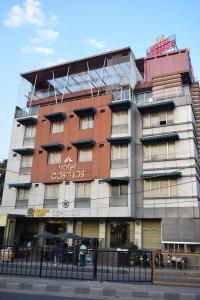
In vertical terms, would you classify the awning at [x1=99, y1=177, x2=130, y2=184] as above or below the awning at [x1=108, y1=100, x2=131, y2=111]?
below

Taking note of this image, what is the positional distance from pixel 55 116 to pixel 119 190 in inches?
440

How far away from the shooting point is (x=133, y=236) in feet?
89.3

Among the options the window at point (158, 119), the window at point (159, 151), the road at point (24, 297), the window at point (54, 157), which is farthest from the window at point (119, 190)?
the road at point (24, 297)

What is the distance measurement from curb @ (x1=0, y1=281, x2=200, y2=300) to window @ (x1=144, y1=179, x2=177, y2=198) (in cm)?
1721

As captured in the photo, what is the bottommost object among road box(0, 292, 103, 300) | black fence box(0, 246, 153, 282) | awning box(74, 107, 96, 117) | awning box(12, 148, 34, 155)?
road box(0, 292, 103, 300)

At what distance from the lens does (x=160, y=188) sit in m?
27.1

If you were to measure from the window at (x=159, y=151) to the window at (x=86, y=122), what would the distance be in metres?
6.34

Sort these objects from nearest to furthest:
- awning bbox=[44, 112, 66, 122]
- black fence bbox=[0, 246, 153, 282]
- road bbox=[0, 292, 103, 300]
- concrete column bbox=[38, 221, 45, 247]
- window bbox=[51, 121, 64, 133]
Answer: road bbox=[0, 292, 103, 300] → black fence bbox=[0, 246, 153, 282] → concrete column bbox=[38, 221, 45, 247] → awning bbox=[44, 112, 66, 122] → window bbox=[51, 121, 64, 133]

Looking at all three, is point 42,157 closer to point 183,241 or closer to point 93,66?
point 93,66

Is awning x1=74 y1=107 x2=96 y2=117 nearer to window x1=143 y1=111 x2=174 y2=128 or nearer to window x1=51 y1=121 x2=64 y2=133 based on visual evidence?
window x1=51 y1=121 x2=64 y2=133

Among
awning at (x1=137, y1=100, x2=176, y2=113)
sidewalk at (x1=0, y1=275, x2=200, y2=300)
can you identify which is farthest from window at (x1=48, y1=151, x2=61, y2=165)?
sidewalk at (x1=0, y1=275, x2=200, y2=300)

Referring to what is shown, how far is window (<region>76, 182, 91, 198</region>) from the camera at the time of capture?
28.8 meters

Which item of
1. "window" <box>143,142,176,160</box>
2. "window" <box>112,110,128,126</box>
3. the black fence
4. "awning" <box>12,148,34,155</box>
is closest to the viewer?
the black fence

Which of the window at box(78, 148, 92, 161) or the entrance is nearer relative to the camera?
the entrance
